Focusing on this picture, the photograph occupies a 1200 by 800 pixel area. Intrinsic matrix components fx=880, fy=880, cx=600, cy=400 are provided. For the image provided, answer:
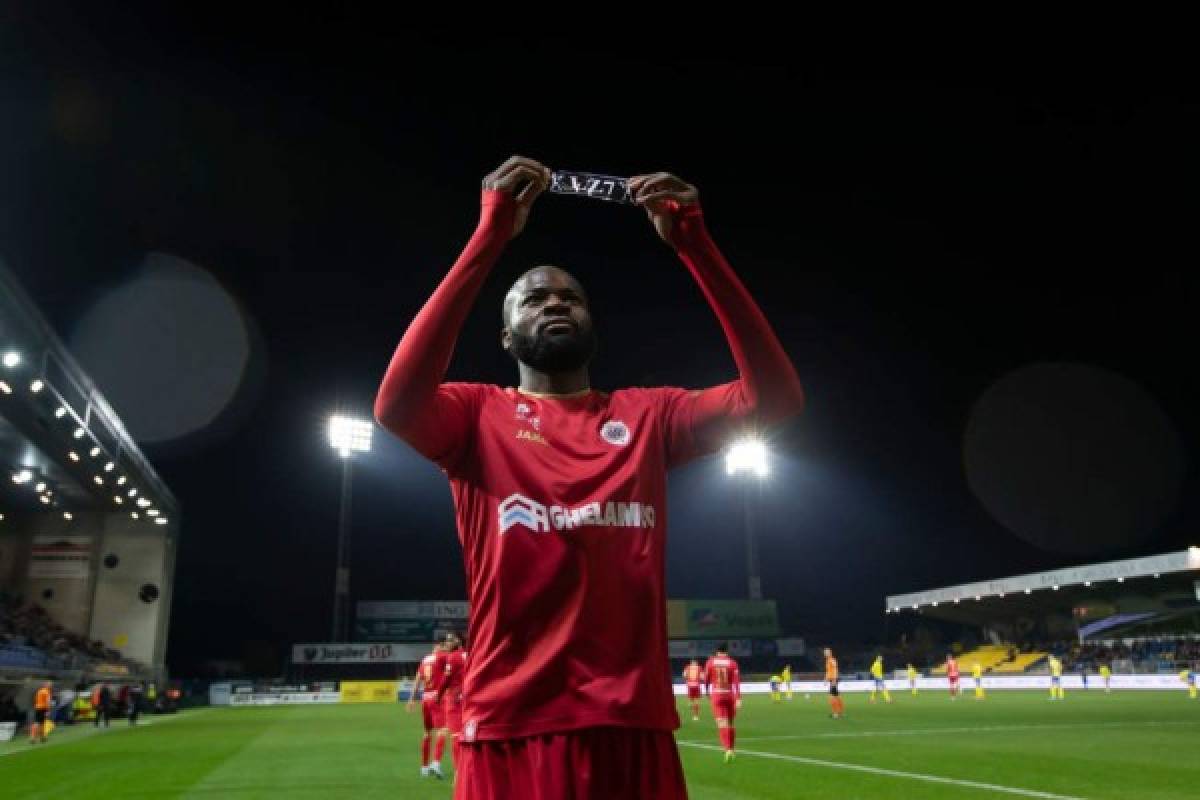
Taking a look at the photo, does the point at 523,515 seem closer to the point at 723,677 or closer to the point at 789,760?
the point at 789,760

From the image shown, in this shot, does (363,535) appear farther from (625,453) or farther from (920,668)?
(625,453)

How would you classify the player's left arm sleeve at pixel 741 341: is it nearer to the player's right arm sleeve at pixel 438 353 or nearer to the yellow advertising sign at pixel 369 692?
the player's right arm sleeve at pixel 438 353

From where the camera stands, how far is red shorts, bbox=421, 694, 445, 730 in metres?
13.2

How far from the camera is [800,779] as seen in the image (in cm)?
1160

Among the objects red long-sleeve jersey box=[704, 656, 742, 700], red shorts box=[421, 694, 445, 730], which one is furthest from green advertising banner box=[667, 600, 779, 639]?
red shorts box=[421, 694, 445, 730]

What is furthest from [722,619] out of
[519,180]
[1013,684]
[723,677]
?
[519,180]

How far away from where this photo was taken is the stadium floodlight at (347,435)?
51531mm

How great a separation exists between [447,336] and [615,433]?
0.60 metres

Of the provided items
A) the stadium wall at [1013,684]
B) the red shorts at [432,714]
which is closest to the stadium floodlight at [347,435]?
the stadium wall at [1013,684]

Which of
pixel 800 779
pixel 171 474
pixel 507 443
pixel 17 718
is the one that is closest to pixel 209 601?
pixel 171 474

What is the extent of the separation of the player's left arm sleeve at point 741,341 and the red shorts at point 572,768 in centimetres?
94

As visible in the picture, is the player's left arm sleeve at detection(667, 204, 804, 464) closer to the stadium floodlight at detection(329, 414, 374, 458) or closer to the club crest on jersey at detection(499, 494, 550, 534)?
the club crest on jersey at detection(499, 494, 550, 534)

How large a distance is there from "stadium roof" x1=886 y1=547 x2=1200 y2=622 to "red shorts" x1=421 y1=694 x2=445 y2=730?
4216 cm

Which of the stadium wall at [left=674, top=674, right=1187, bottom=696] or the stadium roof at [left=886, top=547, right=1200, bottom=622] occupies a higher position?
the stadium roof at [left=886, top=547, right=1200, bottom=622]
